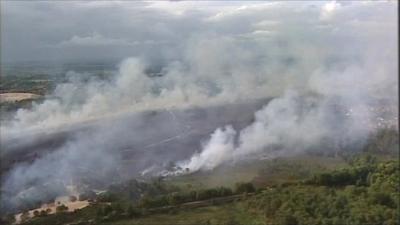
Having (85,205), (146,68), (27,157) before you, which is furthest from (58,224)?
(146,68)

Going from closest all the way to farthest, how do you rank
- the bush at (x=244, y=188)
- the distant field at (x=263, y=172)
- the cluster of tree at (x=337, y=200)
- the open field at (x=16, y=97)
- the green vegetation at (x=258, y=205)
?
1. the cluster of tree at (x=337, y=200)
2. the green vegetation at (x=258, y=205)
3. the bush at (x=244, y=188)
4. the open field at (x=16, y=97)
5. the distant field at (x=263, y=172)

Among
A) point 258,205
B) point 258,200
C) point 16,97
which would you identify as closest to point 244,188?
point 258,200

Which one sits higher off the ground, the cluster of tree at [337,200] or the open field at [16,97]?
the open field at [16,97]

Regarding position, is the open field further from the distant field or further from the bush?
the bush

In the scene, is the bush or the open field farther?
the open field

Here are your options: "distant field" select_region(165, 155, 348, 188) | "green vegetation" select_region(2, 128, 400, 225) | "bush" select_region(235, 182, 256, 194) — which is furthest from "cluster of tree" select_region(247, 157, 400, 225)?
"distant field" select_region(165, 155, 348, 188)

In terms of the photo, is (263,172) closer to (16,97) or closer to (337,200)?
(337,200)

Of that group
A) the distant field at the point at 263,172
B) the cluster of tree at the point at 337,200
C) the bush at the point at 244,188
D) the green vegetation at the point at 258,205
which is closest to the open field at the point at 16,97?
the green vegetation at the point at 258,205

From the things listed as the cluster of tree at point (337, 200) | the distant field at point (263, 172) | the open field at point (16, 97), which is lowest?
the cluster of tree at point (337, 200)

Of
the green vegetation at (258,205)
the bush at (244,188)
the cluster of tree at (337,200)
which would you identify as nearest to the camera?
the cluster of tree at (337,200)

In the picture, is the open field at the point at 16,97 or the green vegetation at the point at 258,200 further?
the open field at the point at 16,97

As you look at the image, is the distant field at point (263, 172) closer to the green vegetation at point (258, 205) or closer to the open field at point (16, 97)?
the green vegetation at point (258, 205)

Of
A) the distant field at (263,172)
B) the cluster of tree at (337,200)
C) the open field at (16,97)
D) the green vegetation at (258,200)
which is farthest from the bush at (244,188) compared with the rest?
the open field at (16,97)
